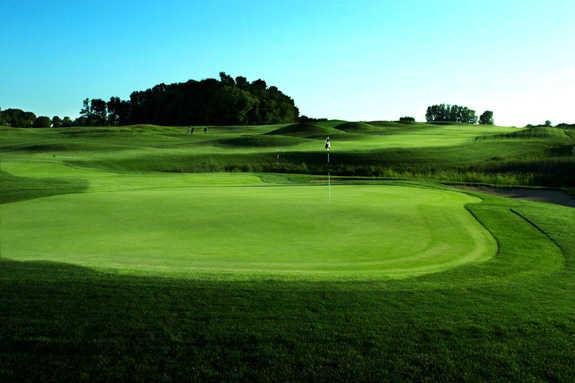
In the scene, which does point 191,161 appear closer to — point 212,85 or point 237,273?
point 237,273

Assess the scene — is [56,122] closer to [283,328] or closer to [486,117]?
[486,117]

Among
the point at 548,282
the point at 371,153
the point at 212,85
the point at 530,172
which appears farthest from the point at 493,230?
the point at 212,85

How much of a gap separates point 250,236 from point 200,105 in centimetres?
10039

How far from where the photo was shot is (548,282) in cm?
645

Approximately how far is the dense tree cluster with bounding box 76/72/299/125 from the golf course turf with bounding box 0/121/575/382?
91.4 metres

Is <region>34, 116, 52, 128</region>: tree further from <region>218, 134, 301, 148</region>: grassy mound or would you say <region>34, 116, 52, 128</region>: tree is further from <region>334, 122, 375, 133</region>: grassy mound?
<region>218, 134, 301, 148</region>: grassy mound

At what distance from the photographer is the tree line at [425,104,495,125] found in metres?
150

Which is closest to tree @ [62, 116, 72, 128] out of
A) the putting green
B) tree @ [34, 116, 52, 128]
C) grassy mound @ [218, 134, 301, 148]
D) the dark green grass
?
tree @ [34, 116, 52, 128]

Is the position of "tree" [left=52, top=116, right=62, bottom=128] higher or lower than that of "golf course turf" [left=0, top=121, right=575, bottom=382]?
higher

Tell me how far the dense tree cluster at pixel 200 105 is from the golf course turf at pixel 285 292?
91429 mm

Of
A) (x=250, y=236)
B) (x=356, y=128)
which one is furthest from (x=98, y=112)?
(x=250, y=236)

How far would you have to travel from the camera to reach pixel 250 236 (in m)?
8.81

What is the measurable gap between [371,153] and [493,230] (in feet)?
87.2

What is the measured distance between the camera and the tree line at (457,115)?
15012 cm
